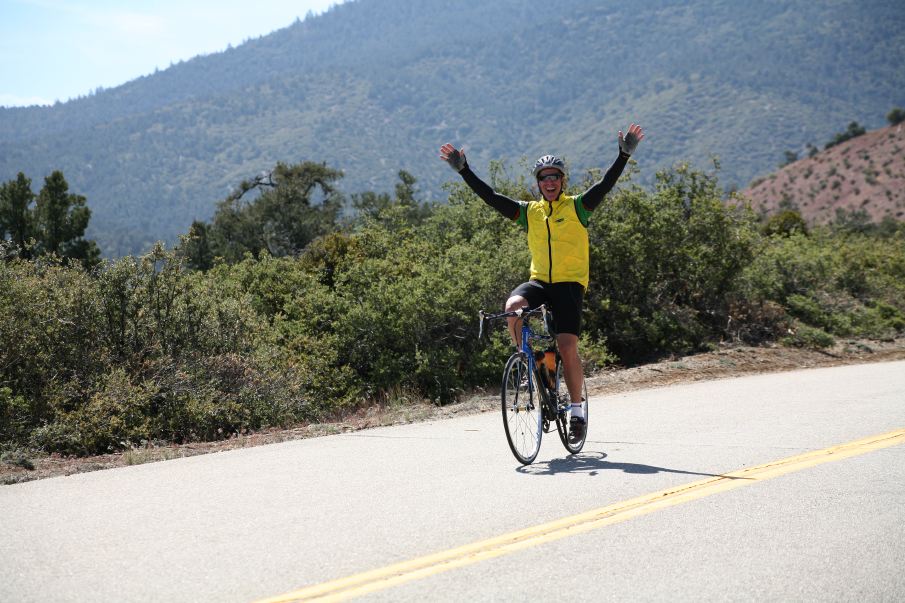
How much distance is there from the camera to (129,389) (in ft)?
32.0

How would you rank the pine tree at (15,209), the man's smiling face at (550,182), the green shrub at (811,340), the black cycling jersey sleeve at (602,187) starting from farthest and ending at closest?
the pine tree at (15,209) → the green shrub at (811,340) → the man's smiling face at (550,182) → the black cycling jersey sleeve at (602,187)

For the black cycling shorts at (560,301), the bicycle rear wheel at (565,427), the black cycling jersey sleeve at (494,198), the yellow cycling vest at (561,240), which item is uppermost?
the black cycling jersey sleeve at (494,198)

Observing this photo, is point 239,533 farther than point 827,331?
No

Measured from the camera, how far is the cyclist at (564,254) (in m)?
7.41

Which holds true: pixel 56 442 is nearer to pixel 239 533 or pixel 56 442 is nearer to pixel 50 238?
pixel 239 533

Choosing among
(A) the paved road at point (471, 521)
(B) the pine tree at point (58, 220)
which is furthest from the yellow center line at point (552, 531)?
(B) the pine tree at point (58, 220)

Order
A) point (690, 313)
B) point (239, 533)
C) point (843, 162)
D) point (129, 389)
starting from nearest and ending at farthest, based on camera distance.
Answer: point (239, 533) < point (129, 389) < point (690, 313) < point (843, 162)

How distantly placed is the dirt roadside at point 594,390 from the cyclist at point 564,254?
313cm

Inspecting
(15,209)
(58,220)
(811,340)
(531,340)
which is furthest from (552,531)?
(58,220)

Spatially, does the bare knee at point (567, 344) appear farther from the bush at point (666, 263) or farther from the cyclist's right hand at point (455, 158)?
the bush at point (666, 263)

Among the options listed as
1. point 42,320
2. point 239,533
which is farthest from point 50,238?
point 239,533

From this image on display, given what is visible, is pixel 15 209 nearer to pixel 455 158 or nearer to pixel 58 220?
pixel 58 220

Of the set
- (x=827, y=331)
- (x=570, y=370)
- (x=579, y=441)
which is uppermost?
(x=570, y=370)

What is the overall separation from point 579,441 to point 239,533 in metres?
3.27
